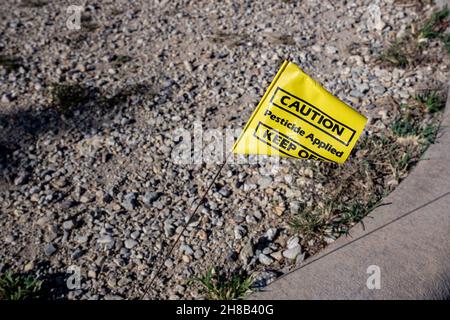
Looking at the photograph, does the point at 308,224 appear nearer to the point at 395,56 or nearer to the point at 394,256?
the point at 394,256

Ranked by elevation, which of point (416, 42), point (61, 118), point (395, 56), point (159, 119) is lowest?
point (61, 118)

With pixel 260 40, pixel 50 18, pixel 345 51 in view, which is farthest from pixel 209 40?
pixel 50 18

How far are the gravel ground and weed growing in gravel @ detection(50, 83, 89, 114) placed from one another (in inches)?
2.2

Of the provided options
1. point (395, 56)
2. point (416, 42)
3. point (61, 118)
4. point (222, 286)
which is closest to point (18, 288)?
point (222, 286)

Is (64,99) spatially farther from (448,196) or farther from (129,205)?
(448,196)

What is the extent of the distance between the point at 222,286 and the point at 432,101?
9.24 ft

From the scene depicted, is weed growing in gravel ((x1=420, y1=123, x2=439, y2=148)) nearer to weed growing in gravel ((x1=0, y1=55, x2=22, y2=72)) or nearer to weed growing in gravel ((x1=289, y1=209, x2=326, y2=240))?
weed growing in gravel ((x1=289, y1=209, x2=326, y2=240))

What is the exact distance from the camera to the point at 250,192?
4.29m

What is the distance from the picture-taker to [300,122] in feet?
11.7

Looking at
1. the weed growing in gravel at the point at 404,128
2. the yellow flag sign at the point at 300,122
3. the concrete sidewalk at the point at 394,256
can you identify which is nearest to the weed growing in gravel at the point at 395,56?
the weed growing in gravel at the point at 404,128

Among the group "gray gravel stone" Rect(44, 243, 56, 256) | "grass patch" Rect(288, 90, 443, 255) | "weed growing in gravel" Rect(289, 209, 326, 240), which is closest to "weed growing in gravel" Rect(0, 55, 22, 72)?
"gray gravel stone" Rect(44, 243, 56, 256)

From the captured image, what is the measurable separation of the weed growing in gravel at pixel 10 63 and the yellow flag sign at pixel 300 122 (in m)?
3.32

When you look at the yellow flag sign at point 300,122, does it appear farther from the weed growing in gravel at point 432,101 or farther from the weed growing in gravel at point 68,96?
the weed growing in gravel at point 68,96

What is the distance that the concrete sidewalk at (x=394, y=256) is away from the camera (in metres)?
3.37
